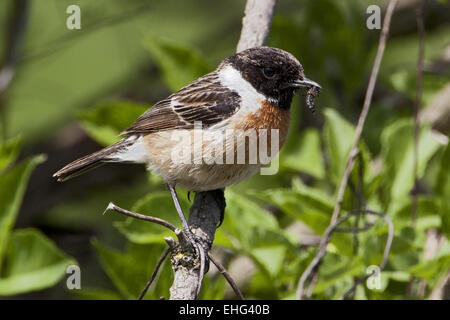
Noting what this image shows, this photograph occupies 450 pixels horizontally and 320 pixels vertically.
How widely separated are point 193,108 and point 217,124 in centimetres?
21

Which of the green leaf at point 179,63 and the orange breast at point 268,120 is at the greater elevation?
the green leaf at point 179,63

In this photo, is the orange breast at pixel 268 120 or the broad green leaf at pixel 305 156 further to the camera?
the broad green leaf at pixel 305 156

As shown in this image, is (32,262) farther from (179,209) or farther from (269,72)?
(269,72)

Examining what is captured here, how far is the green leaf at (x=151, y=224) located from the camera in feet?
11.8

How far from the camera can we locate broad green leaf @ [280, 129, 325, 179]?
431 centimetres

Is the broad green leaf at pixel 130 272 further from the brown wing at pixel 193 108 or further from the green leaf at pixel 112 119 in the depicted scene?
Result: the green leaf at pixel 112 119

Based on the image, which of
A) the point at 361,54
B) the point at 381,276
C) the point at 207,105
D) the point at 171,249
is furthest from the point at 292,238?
the point at 361,54

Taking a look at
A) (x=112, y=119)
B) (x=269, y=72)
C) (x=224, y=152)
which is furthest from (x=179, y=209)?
(x=112, y=119)

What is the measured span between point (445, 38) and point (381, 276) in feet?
11.2

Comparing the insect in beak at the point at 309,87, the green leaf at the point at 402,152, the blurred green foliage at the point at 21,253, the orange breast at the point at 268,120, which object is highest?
the insect in beak at the point at 309,87

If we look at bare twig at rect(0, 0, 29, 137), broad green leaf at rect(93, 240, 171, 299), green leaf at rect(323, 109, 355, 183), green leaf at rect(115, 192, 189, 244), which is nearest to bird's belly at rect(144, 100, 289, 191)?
green leaf at rect(115, 192, 189, 244)

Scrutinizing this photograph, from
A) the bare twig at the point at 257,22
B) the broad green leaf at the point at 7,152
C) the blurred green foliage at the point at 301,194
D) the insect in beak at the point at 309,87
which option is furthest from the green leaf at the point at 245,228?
the broad green leaf at the point at 7,152

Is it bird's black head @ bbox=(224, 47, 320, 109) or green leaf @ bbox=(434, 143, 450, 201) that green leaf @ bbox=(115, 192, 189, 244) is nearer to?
bird's black head @ bbox=(224, 47, 320, 109)

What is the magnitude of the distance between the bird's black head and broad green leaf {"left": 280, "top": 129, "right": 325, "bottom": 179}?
0.55 metres
